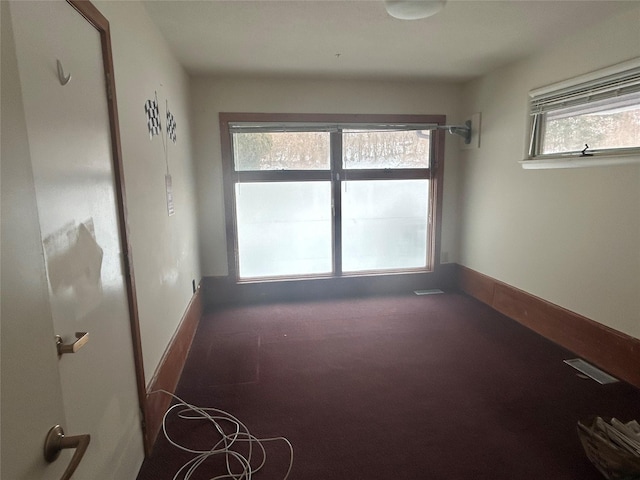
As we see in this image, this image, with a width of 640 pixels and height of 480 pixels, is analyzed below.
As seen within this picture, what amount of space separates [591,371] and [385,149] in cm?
271

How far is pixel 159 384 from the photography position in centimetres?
199

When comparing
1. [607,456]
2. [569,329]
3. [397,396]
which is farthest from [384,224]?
[607,456]

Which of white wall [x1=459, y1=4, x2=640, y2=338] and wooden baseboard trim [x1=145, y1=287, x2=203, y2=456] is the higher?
white wall [x1=459, y1=4, x2=640, y2=338]

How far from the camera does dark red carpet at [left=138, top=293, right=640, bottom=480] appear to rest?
66.3 inches

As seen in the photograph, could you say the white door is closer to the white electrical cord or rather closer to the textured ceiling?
the white electrical cord

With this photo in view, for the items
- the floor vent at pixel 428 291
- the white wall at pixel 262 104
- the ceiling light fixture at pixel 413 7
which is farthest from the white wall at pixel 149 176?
the floor vent at pixel 428 291

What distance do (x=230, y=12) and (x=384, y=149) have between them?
7.25 feet

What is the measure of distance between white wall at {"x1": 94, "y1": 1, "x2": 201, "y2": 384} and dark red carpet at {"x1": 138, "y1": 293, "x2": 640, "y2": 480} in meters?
0.56

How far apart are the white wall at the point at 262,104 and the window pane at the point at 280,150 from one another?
23 centimetres

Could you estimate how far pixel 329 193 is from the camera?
391cm

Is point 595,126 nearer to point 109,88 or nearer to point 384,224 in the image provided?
point 384,224

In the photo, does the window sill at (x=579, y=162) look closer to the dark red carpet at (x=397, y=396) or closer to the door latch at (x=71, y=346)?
the dark red carpet at (x=397, y=396)

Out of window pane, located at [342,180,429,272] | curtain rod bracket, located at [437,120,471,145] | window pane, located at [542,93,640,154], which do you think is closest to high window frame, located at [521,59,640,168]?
window pane, located at [542,93,640,154]

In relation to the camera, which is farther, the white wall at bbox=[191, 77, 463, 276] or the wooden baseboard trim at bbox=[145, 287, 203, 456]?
the white wall at bbox=[191, 77, 463, 276]
